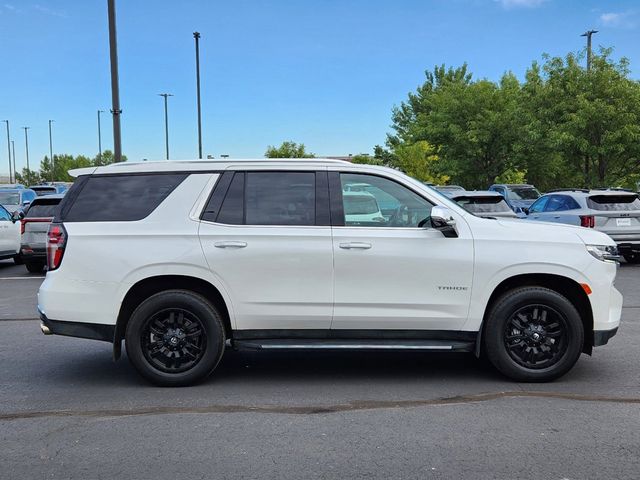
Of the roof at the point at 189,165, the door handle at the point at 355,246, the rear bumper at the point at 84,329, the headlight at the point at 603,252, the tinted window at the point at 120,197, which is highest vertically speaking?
the roof at the point at 189,165

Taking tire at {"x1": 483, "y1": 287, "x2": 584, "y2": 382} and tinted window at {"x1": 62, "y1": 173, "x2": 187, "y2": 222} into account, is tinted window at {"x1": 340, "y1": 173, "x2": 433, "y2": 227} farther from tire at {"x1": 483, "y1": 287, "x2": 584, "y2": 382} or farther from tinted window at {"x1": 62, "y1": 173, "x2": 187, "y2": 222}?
tinted window at {"x1": 62, "y1": 173, "x2": 187, "y2": 222}

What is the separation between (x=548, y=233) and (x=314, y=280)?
2009mm

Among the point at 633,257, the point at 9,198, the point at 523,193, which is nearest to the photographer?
the point at 633,257

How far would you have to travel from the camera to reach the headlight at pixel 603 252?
5.50m

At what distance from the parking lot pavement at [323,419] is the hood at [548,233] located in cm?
122

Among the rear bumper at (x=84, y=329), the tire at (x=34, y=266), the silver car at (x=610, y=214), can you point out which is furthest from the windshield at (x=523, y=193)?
the rear bumper at (x=84, y=329)

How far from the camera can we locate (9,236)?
15102 millimetres

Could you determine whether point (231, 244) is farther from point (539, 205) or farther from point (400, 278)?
point (539, 205)

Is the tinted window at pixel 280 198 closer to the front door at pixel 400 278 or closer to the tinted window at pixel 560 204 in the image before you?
the front door at pixel 400 278

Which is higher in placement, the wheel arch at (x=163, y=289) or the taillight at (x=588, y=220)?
the taillight at (x=588, y=220)

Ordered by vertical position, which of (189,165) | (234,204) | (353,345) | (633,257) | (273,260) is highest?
(189,165)

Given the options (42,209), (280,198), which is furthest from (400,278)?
(42,209)

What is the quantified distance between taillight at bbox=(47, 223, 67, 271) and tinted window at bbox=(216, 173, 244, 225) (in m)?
1.31

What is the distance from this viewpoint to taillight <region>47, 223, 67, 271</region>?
18.0 ft
